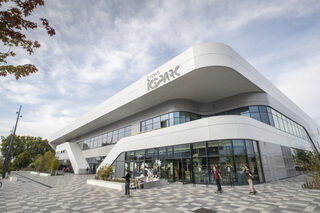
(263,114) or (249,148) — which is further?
(263,114)

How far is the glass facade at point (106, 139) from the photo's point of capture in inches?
1175

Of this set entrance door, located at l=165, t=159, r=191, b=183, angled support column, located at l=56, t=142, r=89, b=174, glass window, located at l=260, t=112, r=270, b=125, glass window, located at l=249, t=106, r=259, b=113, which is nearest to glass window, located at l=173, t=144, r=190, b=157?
entrance door, located at l=165, t=159, r=191, b=183

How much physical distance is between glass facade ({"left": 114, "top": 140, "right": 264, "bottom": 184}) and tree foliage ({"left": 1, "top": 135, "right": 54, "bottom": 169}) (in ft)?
213

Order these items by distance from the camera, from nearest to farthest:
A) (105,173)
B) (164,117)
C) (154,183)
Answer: (154,183) → (105,173) → (164,117)

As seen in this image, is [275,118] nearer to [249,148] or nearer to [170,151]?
[249,148]

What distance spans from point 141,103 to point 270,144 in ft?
51.9

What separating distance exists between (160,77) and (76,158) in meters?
32.3

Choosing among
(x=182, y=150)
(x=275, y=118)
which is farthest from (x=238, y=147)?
(x=275, y=118)

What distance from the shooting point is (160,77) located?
1812 cm

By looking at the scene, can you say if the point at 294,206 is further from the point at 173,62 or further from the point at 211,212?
the point at 173,62

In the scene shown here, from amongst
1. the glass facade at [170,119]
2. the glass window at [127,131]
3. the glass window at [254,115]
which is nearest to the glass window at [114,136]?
the glass window at [127,131]

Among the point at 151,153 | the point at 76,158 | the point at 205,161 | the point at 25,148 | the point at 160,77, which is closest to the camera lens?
the point at 205,161

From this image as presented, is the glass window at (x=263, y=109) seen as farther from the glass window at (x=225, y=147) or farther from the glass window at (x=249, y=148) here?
the glass window at (x=225, y=147)

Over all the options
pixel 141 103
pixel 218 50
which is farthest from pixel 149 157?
pixel 218 50
